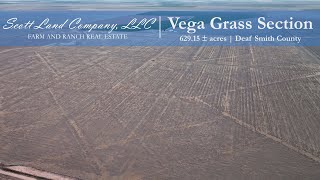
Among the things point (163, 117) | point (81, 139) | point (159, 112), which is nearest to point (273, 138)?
point (163, 117)

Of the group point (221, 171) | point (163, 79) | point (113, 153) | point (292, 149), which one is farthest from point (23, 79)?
point (292, 149)

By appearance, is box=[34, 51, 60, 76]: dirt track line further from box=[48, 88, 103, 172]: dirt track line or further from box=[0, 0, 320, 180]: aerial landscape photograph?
box=[48, 88, 103, 172]: dirt track line

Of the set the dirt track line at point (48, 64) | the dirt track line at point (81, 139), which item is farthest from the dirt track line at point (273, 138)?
the dirt track line at point (48, 64)

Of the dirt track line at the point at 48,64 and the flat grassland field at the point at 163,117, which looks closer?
the flat grassland field at the point at 163,117

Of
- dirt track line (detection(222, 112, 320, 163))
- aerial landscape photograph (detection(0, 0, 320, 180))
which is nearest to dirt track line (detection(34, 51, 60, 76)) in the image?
aerial landscape photograph (detection(0, 0, 320, 180))

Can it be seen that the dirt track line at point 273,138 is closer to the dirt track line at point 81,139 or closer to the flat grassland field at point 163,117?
the flat grassland field at point 163,117

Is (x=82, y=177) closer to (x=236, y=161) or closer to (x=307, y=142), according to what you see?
(x=236, y=161)

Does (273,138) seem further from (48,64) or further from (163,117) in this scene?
(48,64)
